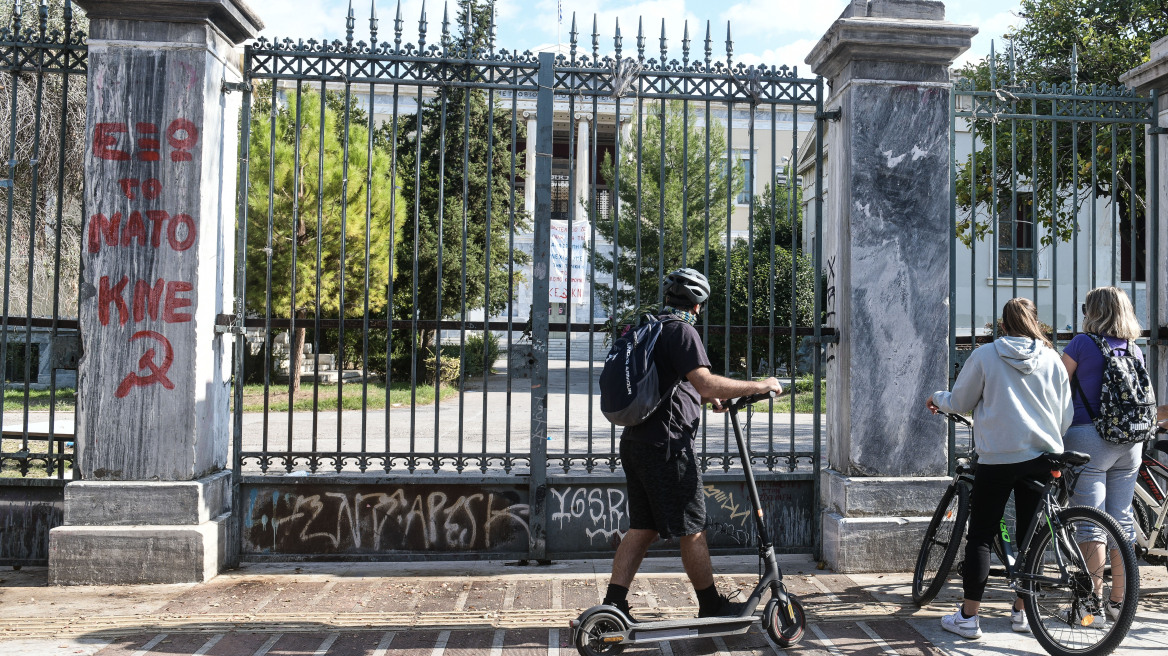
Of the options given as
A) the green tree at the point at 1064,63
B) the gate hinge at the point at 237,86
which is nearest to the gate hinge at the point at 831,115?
the gate hinge at the point at 237,86

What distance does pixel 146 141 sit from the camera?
17.3ft

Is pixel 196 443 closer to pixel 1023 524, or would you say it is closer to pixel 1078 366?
pixel 1023 524

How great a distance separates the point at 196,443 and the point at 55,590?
1.14m

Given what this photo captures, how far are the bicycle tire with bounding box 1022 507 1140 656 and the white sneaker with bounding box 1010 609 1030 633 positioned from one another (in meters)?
0.37

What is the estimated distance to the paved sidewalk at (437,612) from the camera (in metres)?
4.20

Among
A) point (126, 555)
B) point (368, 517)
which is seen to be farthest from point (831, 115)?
point (126, 555)

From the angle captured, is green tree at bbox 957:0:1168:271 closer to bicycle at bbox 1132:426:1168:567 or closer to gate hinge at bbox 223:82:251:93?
bicycle at bbox 1132:426:1168:567

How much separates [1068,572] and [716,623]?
1.67m

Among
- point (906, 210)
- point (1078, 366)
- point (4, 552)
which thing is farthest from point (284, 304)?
point (1078, 366)

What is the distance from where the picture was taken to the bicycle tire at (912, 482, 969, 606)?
4535 mm

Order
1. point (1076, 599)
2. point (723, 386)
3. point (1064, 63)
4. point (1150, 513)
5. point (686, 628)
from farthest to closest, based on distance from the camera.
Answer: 1. point (1064, 63)
2. point (1150, 513)
3. point (1076, 599)
4. point (686, 628)
5. point (723, 386)

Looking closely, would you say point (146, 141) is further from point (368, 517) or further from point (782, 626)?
point (782, 626)

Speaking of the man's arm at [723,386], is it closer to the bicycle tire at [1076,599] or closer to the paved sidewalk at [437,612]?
the paved sidewalk at [437,612]

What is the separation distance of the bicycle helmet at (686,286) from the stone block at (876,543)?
7.28 ft
